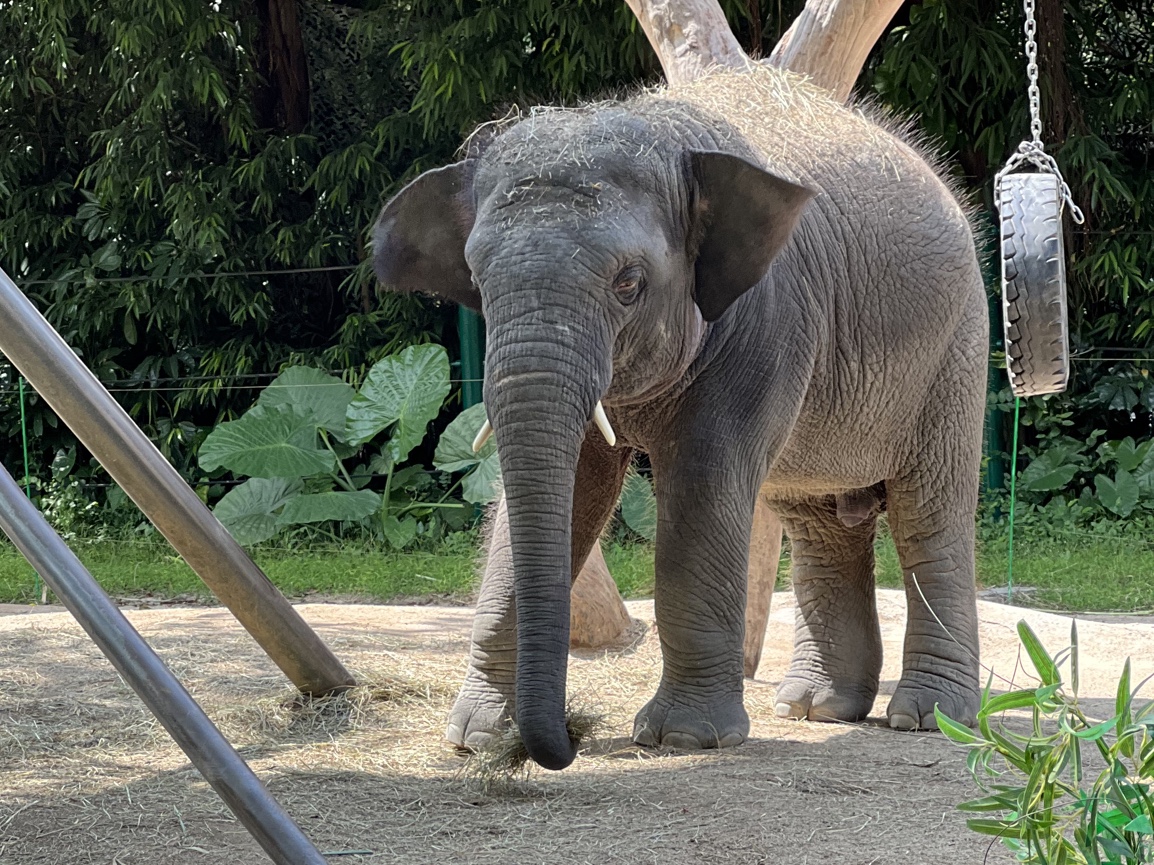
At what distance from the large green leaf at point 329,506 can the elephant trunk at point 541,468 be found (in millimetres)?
6384

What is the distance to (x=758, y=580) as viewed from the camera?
20.1 feet

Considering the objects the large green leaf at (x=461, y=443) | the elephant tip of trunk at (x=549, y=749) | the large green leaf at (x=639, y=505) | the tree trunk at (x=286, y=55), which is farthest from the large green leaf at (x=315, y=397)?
the elephant tip of trunk at (x=549, y=749)

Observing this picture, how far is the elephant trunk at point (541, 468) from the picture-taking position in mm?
3475

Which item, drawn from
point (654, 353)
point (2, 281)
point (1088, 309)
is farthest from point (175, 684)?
point (1088, 309)

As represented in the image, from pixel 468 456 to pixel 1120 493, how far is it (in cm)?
423

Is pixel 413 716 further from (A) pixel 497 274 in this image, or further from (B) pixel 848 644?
(A) pixel 497 274

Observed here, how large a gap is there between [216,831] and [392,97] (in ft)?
28.0

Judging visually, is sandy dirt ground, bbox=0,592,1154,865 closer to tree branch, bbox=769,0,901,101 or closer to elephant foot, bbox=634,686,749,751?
elephant foot, bbox=634,686,749,751

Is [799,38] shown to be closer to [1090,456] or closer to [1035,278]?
[1035,278]

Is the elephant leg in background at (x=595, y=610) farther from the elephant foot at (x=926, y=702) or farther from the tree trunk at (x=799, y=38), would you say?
the tree trunk at (x=799, y=38)

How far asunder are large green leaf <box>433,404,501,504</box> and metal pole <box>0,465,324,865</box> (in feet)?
20.6

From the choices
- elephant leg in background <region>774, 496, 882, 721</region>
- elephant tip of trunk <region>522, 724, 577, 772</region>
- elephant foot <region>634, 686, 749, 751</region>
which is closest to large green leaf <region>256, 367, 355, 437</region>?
elephant leg in background <region>774, 496, 882, 721</region>

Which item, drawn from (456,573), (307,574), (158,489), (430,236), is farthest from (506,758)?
(307,574)

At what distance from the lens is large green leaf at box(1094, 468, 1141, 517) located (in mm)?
9859
